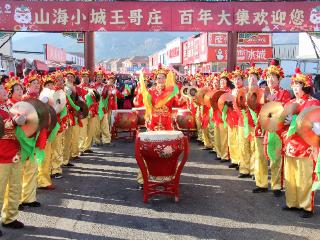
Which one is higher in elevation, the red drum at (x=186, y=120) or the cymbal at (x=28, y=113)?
the cymbal at (x=28, y=113)

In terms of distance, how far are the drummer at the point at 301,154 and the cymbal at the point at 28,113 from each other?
2649 mm

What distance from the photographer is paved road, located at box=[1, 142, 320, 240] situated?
4.14 meters

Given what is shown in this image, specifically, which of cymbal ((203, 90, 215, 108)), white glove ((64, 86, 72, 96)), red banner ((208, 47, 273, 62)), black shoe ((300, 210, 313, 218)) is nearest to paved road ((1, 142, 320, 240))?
black shoe ((300, 210, 313, 218))

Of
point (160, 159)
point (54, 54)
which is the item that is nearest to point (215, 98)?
point (160, 159)

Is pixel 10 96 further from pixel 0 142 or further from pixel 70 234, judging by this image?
pixel 70 234

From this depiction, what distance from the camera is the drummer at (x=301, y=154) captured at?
455cm

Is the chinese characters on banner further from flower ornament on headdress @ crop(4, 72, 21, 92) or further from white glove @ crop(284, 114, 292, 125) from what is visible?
flower ornament on headdress @ crop(4, 72, 21, 92)

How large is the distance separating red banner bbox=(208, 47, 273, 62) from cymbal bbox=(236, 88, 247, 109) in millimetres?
17388

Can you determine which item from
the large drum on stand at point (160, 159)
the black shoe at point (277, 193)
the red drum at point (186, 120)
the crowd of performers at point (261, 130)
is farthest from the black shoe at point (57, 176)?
the red drum at point (186, 120)

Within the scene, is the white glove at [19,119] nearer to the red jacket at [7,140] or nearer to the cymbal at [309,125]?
the red jacket at [7,140]

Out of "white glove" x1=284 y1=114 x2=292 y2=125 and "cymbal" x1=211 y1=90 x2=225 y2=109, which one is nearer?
"white glove" x1=284 y1=114 x2=292 y2=125

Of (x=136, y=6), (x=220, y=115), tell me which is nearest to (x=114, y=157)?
(x=220, y=115)

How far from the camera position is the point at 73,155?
7.78 metres

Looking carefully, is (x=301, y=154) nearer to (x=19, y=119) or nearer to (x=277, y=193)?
(x=277, y=193)
